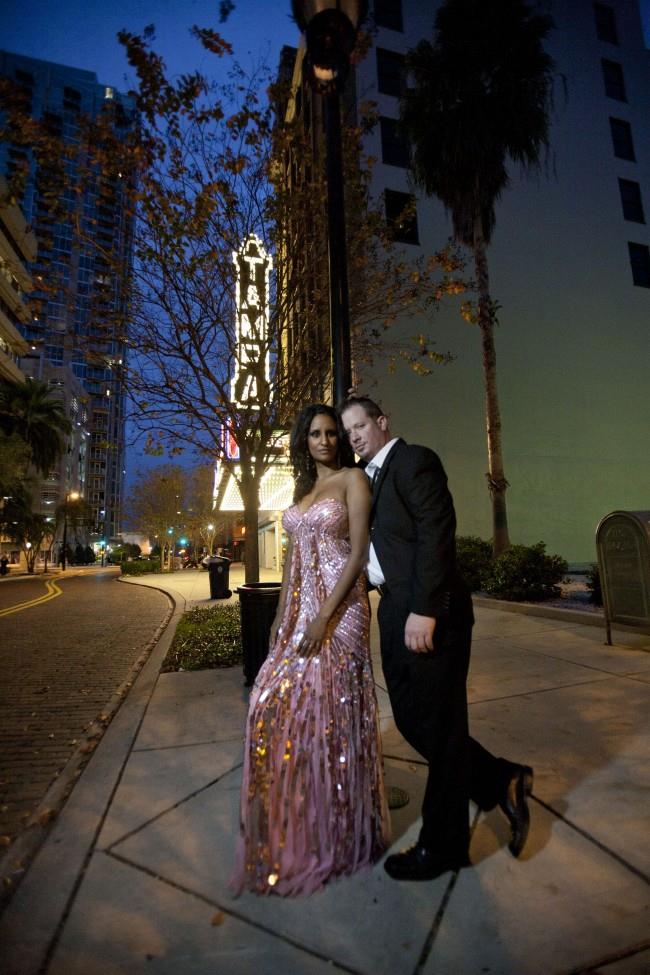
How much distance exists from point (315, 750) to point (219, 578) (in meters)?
12.6

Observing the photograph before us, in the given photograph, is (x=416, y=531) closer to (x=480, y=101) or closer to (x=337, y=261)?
(x=337, y=261)

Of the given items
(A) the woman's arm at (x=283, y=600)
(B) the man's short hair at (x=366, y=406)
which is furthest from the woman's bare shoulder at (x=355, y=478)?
(A) the woman's arm at (x=283, y=600)

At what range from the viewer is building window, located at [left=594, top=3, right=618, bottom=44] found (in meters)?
20.5

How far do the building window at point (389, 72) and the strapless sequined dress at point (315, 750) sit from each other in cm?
2030

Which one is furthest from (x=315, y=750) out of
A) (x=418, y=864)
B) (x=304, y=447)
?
(x=304, y=447)

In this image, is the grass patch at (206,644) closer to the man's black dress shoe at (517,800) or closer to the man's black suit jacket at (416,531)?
the man's black dress shoe at (517,800)

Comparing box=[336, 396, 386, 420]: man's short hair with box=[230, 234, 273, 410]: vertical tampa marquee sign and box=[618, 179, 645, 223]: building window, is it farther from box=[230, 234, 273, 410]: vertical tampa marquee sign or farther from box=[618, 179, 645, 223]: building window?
box=[618, 179, 645, 223]: building window

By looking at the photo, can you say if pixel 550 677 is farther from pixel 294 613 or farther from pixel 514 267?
pixel 514 267

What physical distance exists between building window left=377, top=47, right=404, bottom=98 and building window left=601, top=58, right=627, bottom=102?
10.1m

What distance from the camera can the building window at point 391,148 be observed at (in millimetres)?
Result: 16234

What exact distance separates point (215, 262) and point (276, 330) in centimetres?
134

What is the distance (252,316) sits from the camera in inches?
291

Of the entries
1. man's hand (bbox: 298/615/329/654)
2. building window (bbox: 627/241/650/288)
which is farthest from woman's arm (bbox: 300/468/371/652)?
building window (bbox: 627/241/650/288)

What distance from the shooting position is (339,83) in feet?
12.5
